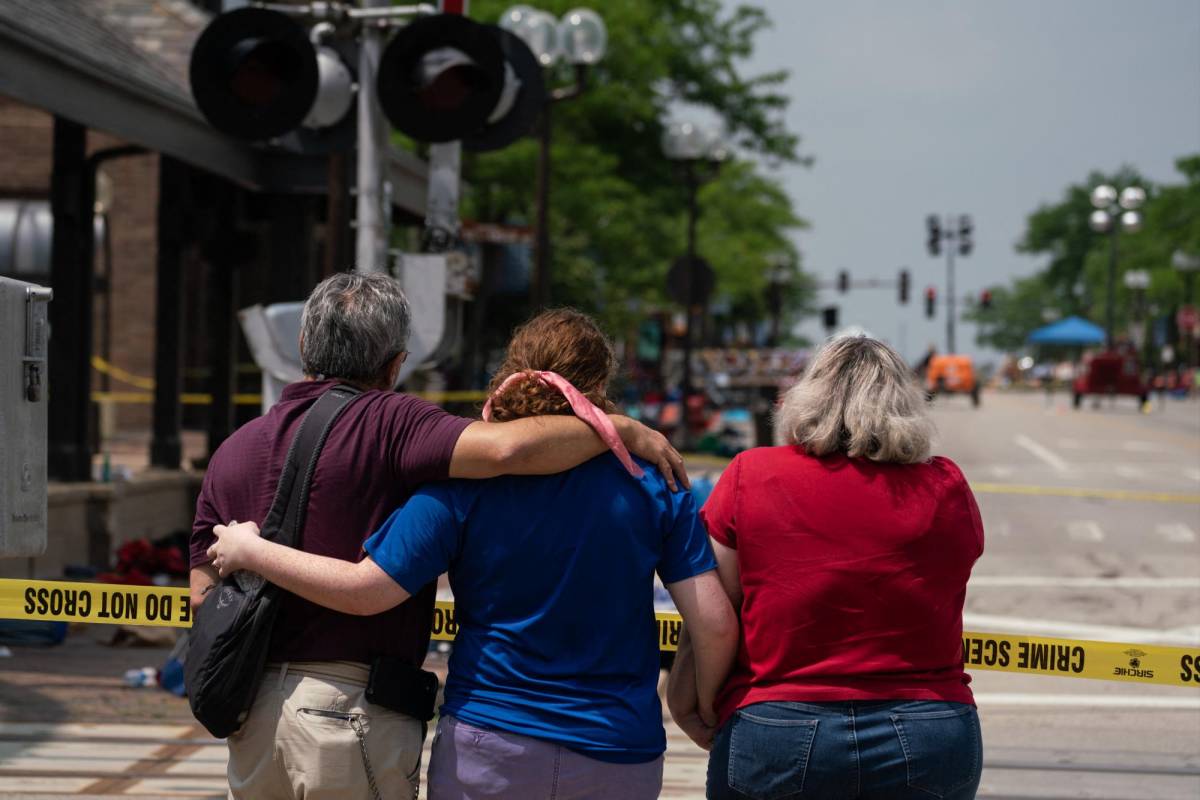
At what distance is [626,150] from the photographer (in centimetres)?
3450

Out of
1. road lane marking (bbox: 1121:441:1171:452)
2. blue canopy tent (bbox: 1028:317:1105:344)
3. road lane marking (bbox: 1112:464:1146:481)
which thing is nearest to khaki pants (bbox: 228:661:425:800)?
road lane marking (bbox: 1112:464:1146:481)

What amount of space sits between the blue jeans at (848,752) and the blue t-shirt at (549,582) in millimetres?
223

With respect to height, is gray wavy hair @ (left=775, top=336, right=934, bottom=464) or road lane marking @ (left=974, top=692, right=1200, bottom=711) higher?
gray wavy hair @ (left=775, top=336, right=934, bottom=464)

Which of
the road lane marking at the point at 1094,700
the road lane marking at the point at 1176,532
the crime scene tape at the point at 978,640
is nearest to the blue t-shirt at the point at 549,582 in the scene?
the crime scene tape at the point at 978,640

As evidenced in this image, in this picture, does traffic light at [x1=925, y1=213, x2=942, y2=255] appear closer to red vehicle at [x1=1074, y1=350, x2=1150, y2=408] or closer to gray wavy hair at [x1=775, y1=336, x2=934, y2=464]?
red vehicle at [x1=1074, y1=350, x2=1150, y2=408]

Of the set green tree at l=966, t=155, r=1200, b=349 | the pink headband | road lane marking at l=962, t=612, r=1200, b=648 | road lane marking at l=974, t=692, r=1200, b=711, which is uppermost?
green tree at l=966, t=155, r=1200, b=349

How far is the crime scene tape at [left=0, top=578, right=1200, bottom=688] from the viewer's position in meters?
4.92

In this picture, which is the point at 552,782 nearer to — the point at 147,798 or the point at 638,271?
the point at 147,798

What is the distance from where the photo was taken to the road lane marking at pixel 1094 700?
351 inches

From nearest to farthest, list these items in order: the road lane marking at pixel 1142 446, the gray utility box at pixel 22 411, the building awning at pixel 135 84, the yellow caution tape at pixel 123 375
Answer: the gray utility box at pixel 22 411 → the building awning at pixel 135 84 → the yellow caution tape at pixel 123 375 → the road lane marking at pixel 1142 446

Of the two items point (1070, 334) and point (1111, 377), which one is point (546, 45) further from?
point (1070, 334)

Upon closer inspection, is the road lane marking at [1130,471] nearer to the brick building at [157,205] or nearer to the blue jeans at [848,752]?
the brick building at [157,205]

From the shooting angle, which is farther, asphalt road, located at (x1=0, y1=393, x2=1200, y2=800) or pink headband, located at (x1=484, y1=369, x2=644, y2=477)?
asphalt road, located at (x1=0, y1=393, x2=1200, y2=800)

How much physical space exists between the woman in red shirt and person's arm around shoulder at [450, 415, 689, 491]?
310mm
